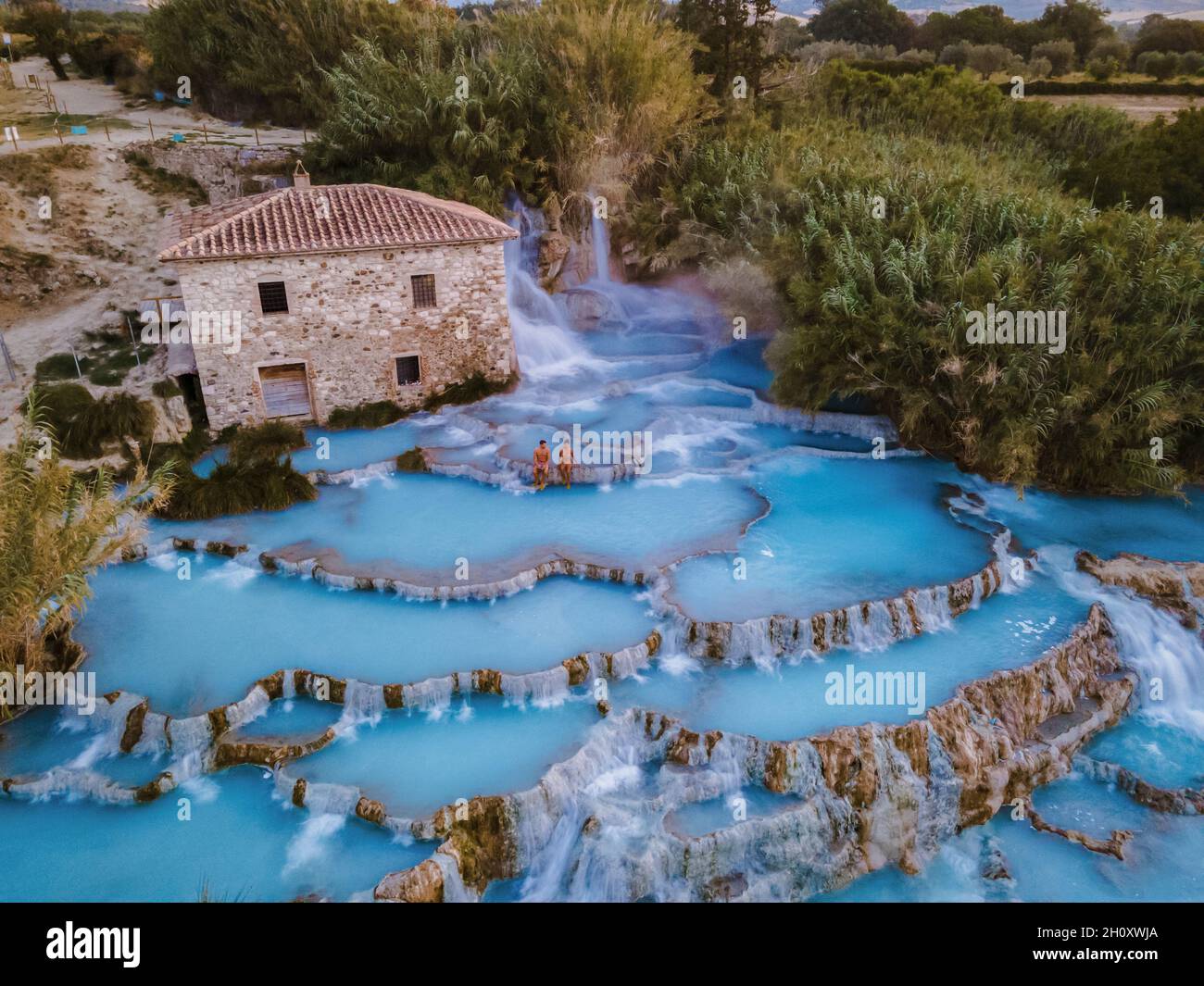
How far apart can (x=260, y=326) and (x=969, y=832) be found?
17413mm

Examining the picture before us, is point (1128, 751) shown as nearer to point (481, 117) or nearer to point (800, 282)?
point (800, 282)

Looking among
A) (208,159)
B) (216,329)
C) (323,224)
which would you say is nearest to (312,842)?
(216,329)

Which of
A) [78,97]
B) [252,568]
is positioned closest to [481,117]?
[252,568]

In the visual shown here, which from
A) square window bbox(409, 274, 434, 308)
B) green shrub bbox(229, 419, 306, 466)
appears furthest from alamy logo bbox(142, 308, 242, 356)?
square window bbox(409, 274, 434, 308)

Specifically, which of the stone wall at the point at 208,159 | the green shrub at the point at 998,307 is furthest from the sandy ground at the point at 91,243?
the green shrub at the point at 998,307

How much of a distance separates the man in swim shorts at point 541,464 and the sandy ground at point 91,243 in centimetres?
925

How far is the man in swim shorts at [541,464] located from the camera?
18453 mm

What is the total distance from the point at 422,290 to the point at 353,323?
1.85m

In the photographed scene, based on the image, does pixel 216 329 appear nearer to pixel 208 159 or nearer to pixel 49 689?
pixel 49 689

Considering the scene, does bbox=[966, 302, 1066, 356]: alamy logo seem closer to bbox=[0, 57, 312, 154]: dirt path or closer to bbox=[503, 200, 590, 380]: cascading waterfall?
bbox=[503, 200, 590, 380]: cascading waterfall

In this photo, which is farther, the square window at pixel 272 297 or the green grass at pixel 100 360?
the green grass at pixel 100 360

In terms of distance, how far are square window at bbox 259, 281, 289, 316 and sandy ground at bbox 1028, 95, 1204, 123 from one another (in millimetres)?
30507

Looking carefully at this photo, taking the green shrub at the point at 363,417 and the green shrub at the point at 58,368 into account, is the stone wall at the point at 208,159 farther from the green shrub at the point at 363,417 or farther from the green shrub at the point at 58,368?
the green shrub at the point at 363,417

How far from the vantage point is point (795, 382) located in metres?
20.9
